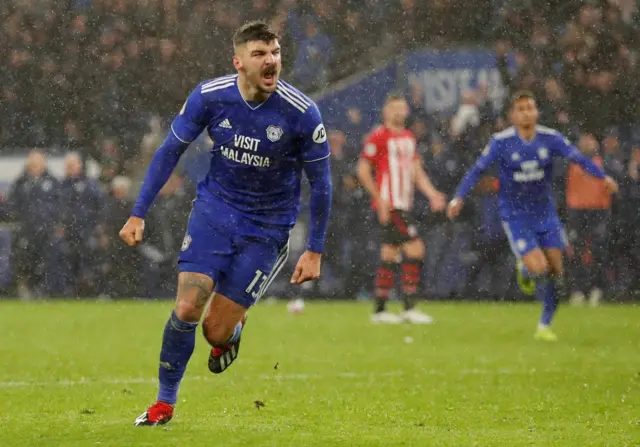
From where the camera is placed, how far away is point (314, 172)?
23.2 ft

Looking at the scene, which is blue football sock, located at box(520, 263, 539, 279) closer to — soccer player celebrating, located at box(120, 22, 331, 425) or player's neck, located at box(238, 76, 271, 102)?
soccer player celebrating, located at box(120, 22, 331, 425)

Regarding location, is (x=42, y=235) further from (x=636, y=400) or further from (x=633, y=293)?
(x=636, y=400)

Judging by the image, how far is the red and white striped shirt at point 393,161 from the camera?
596 inches

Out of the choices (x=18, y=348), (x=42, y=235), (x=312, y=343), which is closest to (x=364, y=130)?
(x=42, y=235)

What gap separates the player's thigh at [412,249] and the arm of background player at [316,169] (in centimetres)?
803

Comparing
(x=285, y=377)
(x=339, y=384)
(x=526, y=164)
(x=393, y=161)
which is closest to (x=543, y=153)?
(x=526, y=164)

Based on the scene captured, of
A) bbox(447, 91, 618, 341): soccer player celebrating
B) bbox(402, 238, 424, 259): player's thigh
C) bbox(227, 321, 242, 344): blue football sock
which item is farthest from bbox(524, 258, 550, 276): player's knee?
bbox(227, 321, 242, 344): blue football sock

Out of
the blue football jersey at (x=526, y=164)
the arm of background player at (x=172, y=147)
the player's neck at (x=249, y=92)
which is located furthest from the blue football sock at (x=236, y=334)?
the blue football jersey at (x=526, y=164)

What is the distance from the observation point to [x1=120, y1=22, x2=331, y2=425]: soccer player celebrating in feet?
22.5

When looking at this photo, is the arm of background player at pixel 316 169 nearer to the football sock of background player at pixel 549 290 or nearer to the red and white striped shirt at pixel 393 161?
the football sock of background player at pixel 549 290

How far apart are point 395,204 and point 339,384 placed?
611 centimetres

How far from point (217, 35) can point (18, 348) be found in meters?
9.38

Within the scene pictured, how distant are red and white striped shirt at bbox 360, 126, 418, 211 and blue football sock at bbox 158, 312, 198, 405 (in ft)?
27.3

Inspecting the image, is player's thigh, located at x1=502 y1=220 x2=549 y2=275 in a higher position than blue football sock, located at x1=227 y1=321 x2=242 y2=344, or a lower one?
higher
